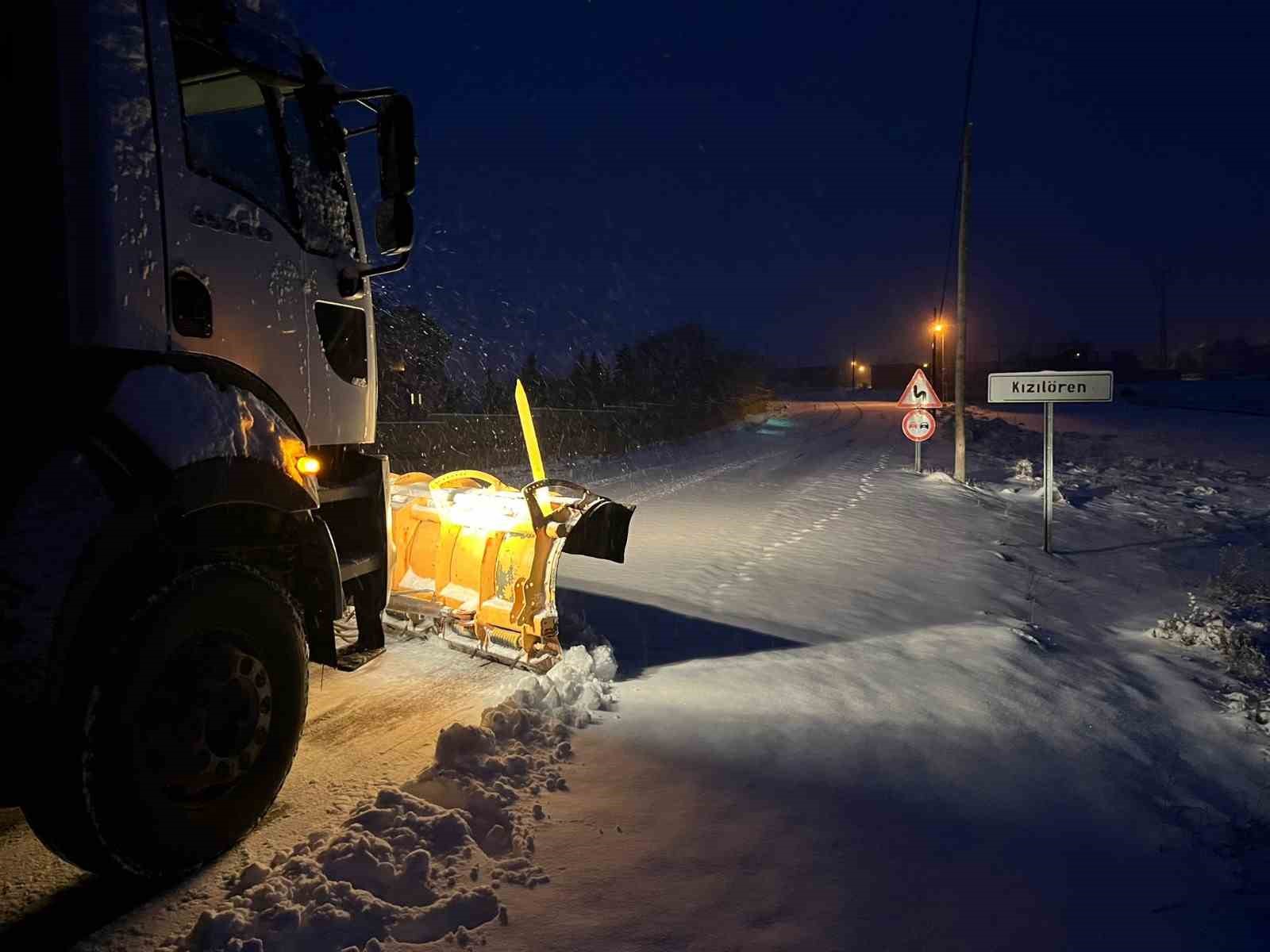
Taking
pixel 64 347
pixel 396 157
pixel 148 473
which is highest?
pixel 396 157

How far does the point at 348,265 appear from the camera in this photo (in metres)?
4.20

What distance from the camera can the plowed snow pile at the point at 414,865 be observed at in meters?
2.65

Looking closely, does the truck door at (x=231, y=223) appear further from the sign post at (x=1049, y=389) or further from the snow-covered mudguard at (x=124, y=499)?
the sign post at (x=1049, y=389)

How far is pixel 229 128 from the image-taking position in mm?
3578

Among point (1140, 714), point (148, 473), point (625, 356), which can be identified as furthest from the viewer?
point (625, 356)

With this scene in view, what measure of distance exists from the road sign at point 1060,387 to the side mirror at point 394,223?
8.22m

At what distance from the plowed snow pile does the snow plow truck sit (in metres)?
0.34

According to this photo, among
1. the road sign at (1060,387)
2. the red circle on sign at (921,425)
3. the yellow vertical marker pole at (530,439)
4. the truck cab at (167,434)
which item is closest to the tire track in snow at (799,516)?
the red circle on sign at (921,425)

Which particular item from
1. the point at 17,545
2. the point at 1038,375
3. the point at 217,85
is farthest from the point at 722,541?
the point at 17,545

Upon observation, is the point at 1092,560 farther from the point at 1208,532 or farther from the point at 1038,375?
the point at 1208,532

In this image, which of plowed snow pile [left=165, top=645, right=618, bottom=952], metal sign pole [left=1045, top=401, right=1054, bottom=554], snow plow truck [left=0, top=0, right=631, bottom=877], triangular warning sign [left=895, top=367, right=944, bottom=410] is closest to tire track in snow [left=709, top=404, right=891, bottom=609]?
triangular warning sign [left=895, top=367, right=944, bottom=410]

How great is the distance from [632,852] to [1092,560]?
9917 millimetres

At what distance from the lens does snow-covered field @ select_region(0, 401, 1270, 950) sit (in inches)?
111

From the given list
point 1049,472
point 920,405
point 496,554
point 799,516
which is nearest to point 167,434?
point 496,554
